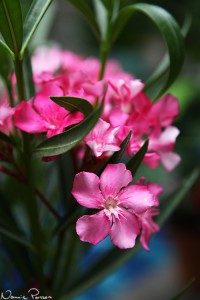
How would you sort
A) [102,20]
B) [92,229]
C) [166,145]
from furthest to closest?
[102,20], [166,145], [92,229]

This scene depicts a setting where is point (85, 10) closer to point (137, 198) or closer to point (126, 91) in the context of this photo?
point (126, 91)

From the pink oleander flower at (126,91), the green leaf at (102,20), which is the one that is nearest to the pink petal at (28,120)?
the pink oleander flower at (126,91)

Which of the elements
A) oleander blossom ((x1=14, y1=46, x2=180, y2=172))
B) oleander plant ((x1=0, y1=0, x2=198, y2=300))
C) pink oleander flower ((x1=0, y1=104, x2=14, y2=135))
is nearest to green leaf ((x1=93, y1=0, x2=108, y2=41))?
oleander plant ((x1=0, y1=0, x2=198, y2=300))

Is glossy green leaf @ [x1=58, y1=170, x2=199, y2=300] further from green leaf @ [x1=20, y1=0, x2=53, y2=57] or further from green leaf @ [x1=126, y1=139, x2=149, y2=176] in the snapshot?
green leaf @ [x1=20, y1=0, x2=53, y2=57]

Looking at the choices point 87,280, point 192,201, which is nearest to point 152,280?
point 192,201

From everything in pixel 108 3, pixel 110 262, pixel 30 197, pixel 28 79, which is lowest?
pixel 110 262

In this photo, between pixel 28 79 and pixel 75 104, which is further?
pixel 28 79

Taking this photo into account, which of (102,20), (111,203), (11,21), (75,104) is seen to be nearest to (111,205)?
(111,203)
